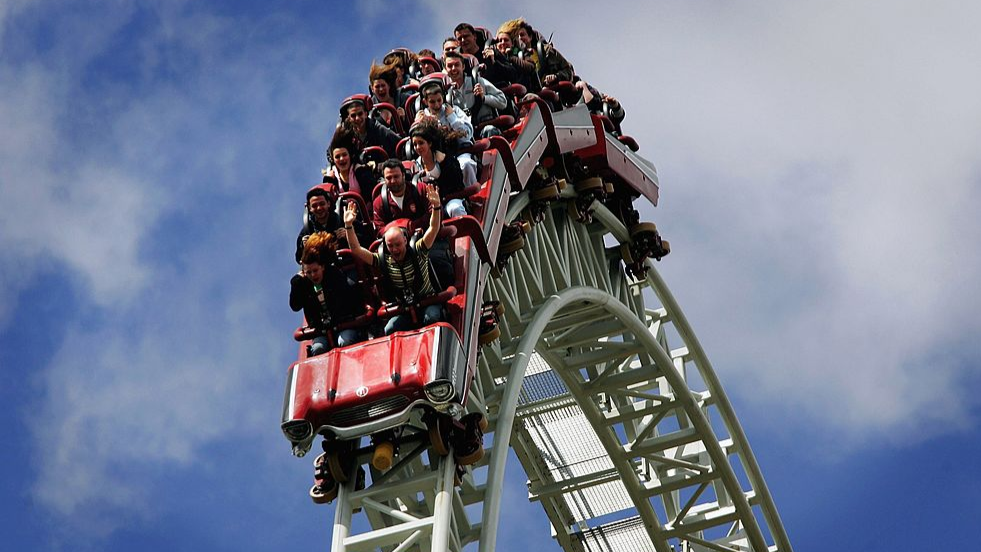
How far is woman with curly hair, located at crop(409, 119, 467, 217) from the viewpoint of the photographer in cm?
1741

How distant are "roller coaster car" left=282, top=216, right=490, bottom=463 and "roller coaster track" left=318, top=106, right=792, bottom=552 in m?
1.79

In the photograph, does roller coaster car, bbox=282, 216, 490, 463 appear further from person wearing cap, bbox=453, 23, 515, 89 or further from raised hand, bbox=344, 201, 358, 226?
person wearing cap, bbox=453, 23, 515, 89

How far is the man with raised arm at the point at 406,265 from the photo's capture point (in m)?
15.9

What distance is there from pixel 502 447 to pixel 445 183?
2.77 metres

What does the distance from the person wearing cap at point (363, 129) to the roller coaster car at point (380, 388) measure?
3390mm

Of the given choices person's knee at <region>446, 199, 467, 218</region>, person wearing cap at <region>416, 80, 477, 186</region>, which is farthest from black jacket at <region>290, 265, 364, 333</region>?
person wearing cap at <region>416, 80, 477, 186</region>

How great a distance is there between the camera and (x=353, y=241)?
619 inches

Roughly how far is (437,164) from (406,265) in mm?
2071

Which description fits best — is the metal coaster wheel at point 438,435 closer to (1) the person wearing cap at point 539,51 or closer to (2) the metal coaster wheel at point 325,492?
(2) the metal coaster wheel at point 325,492

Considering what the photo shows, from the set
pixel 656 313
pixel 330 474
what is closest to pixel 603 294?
pixel 656 313

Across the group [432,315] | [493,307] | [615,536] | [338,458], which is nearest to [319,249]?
[432,315]

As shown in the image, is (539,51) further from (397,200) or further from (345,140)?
(397,200)

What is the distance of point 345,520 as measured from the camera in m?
15.3

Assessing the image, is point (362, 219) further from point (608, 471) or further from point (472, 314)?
point (608, 471)
